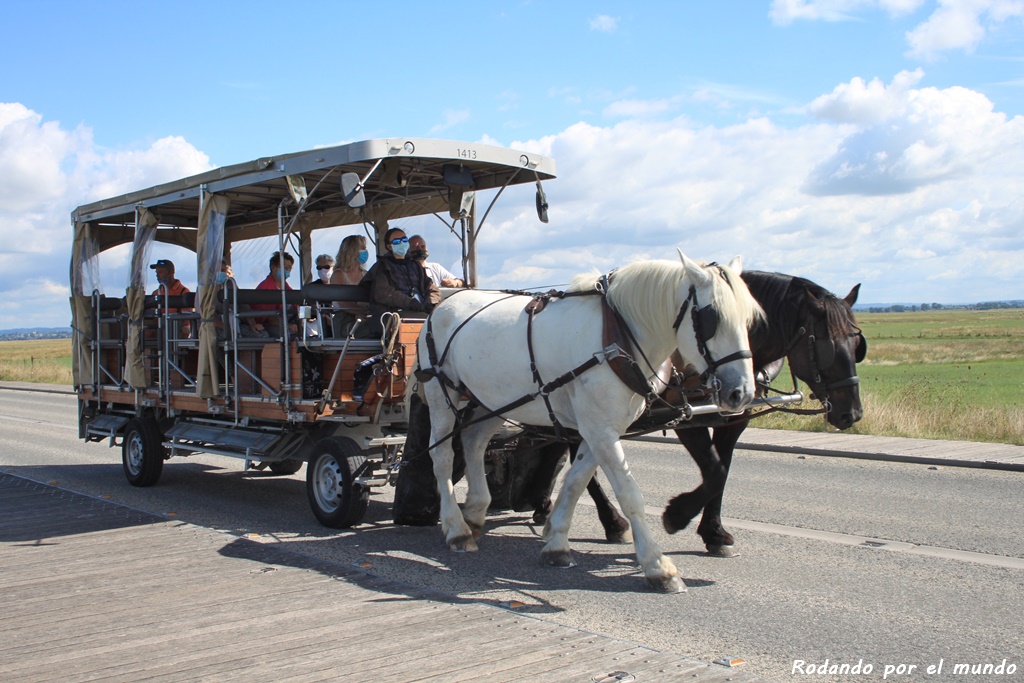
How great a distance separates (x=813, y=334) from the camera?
6.63 m

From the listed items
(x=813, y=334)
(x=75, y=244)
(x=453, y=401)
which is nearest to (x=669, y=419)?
(x=813, y=334)

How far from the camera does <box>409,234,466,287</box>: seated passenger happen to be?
345 inches

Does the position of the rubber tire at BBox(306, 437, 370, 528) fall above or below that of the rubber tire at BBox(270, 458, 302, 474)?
above

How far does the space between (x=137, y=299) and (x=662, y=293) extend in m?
6.64

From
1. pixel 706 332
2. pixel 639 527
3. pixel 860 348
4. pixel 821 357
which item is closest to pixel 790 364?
pixel 821 357

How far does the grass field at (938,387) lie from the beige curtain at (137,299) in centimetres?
997

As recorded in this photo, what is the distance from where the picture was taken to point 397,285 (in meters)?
8.34

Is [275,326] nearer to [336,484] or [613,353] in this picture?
[336,484]

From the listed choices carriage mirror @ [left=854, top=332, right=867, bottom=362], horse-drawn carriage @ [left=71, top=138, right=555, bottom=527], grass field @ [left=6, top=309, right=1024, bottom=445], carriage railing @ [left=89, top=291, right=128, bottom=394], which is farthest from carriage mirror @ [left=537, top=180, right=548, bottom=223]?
grass field @ [left=6, top=309, right=1024, bottom=445]

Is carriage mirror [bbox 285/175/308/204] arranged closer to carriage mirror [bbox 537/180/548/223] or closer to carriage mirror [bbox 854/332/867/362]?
carriage mirror [bbox 537/180/548/223]

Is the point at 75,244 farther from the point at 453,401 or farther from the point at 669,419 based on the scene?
the point at 669,419

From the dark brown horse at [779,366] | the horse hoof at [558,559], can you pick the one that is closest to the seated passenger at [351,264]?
the dark brown horse at [779,366]

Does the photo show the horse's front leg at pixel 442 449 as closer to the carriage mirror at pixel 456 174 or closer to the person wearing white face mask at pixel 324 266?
the carriage mirror at pixel 456 174

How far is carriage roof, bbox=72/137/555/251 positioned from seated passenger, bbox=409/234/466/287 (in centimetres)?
57
